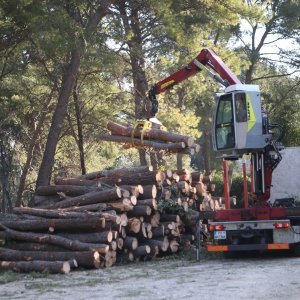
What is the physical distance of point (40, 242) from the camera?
39.7ft

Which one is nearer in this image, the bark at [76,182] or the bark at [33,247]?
the bark at [33,247]

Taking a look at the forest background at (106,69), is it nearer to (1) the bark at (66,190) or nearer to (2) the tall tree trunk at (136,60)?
(2) the tall tree trunk at (136,60)

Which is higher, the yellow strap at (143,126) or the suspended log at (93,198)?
the yellow strap at (143,126)

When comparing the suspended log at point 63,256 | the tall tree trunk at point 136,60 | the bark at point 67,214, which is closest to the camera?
the suspended log at point 63,256

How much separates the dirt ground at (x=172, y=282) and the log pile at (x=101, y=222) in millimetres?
516

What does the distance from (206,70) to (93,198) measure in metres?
4.40

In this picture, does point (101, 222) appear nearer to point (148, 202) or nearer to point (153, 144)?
point (148, 202)

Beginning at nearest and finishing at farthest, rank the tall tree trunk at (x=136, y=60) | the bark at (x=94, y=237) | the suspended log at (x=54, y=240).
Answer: the suspended log at (x=54, y=240)
the bark at (x=94, y=237)
the tall tree trunk at (x=136, y=60)

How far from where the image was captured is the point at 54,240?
468 inches

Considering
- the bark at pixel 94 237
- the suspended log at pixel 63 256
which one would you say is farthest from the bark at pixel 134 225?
the suspended log at pixel 63 256

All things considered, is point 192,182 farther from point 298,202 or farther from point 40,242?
point 40,242

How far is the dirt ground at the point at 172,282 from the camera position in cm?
820

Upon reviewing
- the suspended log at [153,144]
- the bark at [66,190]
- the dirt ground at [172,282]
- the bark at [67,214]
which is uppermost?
the suspended log at [153,144]

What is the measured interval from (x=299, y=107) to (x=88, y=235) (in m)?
19.7
